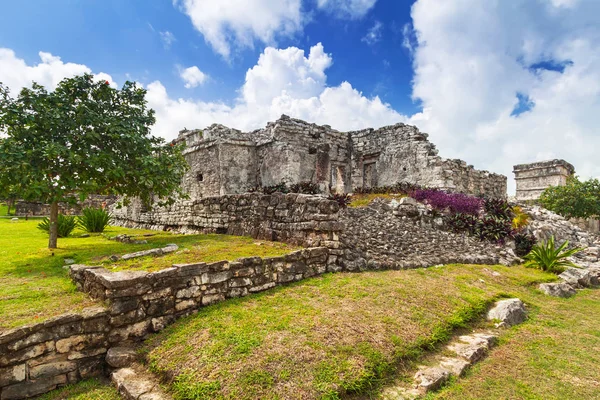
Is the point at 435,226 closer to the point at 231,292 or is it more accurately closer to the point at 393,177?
the point at 393,177

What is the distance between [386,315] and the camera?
4469 millimetres

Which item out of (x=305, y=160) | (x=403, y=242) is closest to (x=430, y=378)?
(x=403, y=242)

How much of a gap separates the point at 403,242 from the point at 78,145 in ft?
27.7

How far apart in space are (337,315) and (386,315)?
29.2 inches

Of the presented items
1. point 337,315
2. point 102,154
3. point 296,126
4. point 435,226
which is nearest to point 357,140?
point 296,126

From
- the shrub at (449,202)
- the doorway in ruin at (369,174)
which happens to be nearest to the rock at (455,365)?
the shrub at (449,202)

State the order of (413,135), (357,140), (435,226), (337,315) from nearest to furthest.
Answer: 1. (337,315)
2. (435,226)
3. (413,135)
4. (357,140)

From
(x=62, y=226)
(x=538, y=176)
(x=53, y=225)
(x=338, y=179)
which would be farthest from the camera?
(x=538, y=176)

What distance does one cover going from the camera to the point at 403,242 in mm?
8656

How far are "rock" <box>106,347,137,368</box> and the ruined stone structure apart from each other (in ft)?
70.8

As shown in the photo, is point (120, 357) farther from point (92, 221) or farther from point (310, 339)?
point (92, 221)

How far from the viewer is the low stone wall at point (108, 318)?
10.4 ft

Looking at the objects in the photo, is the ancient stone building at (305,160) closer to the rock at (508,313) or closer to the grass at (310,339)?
the grass at (310,339)

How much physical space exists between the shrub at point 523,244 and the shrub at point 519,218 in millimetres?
643
